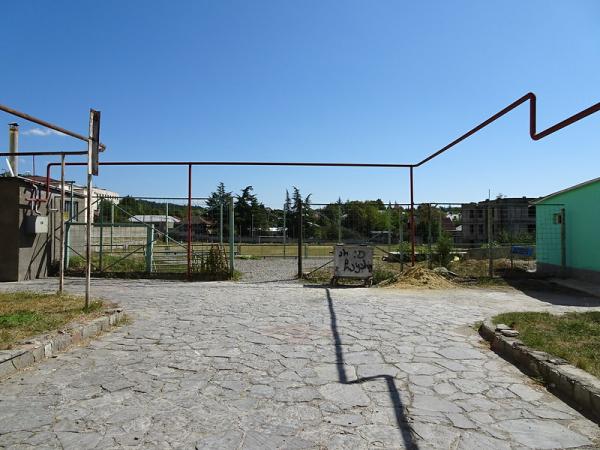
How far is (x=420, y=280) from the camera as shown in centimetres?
1185

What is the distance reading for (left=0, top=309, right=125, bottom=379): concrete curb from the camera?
15.0 ft

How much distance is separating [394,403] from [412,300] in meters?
5.91

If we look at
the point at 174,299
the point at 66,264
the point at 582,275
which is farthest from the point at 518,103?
the point at 66,264

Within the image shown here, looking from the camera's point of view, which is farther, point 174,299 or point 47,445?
point 174,299

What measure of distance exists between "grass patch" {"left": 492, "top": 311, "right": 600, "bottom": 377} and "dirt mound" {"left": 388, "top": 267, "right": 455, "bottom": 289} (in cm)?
416

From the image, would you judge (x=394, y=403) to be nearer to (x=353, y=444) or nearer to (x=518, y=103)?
(x=353, y=444)

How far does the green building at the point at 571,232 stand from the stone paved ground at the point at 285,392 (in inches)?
330

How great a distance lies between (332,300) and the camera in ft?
31.0

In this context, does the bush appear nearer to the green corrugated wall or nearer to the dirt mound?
the dirt mound

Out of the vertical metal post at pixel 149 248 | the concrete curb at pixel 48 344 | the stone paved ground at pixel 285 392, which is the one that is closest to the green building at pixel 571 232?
the stone paved ground at pixel 285 392

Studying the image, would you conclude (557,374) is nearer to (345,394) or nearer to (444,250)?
(345,394)

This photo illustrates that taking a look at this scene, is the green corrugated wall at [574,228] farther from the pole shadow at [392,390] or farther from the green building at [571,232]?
the pole shadow at [392,390]

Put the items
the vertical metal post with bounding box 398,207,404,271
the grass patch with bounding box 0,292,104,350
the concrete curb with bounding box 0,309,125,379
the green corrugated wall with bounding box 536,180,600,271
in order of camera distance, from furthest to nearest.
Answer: the vertical metal post with bounding box 398,207,404,271, the green corrugated wall with bounding box 536,180,600,271, the grass patch with bounding box 0,292,104,350, the concrete curb with bounding box 0,309,125,379

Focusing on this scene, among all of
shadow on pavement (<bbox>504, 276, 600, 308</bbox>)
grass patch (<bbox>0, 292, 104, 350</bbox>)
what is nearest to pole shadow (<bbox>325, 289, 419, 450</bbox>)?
grass patch (<bbox>0, 292, 104, 350</bbox>)
